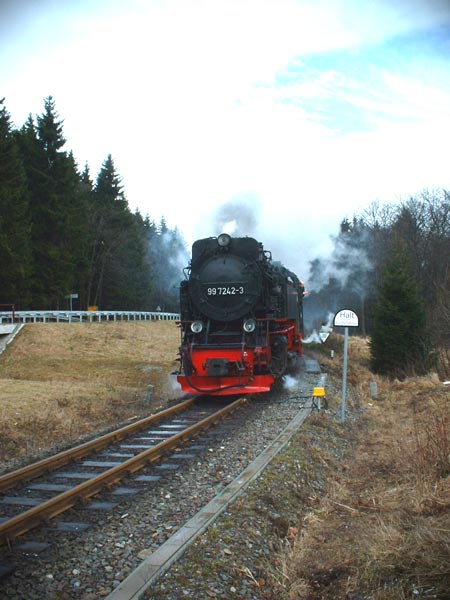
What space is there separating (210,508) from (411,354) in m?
19.5

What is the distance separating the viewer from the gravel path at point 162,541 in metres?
4.14

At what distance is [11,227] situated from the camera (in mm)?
32125

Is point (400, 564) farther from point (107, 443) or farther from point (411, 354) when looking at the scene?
point (411, 354)

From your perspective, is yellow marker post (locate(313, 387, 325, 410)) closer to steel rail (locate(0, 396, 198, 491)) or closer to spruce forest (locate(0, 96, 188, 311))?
steel rail (locate(0, 396, 198, 491))

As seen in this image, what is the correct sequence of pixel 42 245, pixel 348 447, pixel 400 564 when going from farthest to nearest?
pixel 42 245
pixel 348 447
pixel 400 564

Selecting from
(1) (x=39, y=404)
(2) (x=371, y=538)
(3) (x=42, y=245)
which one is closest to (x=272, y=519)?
(2) (x=371, y=538)

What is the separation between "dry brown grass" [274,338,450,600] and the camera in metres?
4.11

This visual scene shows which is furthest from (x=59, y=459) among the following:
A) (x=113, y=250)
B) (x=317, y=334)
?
(x=113, y=250)

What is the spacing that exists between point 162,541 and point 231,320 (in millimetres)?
8243

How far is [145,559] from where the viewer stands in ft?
14.8

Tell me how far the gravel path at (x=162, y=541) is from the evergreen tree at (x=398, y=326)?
1734 cm

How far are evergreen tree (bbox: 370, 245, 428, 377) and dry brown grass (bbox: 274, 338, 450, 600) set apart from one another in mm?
14085

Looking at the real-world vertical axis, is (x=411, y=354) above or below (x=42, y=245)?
below

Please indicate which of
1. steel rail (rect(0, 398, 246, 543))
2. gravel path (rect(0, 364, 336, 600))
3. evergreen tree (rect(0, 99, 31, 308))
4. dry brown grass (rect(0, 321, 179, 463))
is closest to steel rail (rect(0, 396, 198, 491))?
steel rail (rect(0, 398, 246, 543))
